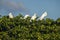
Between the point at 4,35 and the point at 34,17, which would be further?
the point at 34,17

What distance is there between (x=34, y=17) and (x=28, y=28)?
1.33 m

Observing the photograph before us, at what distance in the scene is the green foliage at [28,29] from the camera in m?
21.6

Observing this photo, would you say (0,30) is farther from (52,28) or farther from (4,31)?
(52,28)

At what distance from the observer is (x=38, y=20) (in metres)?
22.8

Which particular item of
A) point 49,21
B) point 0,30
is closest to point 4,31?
point 0,30

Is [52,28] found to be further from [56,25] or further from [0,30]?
[0,30]

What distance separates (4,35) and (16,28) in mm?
987

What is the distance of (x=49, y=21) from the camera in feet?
73.4

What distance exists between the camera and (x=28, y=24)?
73.5 feet

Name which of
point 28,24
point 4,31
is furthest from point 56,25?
point 4,31

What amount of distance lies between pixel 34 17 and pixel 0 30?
8.66ft

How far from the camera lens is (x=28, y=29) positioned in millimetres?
22031

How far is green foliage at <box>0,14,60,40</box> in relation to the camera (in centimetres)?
2164

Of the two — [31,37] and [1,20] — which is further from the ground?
[1,20]
